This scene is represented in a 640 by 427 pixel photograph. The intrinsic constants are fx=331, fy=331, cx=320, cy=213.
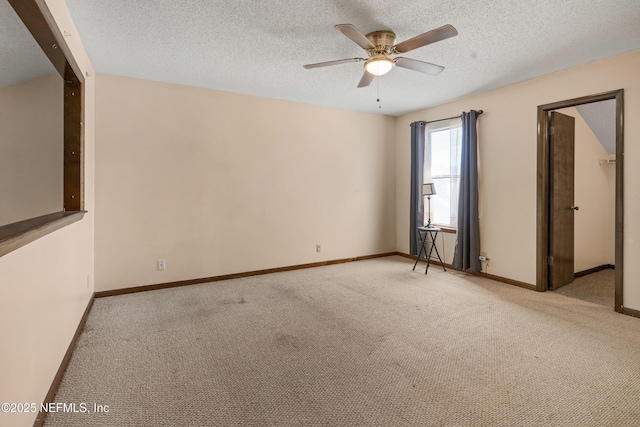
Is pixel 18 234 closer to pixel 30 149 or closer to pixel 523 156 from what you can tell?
pixel 30 149

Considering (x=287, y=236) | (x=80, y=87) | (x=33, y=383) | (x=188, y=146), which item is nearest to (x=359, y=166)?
(x=287, y=236)

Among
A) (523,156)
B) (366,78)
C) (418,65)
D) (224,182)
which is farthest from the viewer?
(224,182)

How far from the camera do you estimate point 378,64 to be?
2738 millimetres

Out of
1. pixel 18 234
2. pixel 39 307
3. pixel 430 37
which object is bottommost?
pixel 39 307

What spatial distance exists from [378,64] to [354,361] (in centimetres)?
231

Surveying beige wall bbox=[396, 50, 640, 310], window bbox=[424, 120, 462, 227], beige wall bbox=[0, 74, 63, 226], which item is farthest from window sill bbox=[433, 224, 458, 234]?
beige wall bbox=[0, 74, 63, 226]

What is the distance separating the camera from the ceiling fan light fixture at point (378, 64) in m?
2.70

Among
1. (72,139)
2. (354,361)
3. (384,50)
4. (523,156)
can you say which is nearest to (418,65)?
(384,50)

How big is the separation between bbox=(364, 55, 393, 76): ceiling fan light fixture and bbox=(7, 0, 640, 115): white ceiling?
0.22 m

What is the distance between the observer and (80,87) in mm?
2781

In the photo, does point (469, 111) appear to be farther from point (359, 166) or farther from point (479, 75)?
point (359, 166)

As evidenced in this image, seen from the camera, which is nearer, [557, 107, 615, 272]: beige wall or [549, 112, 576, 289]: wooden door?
[549, 112, 576, 289]: wooden door

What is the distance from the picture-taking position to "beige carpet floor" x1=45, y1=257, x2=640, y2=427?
1.74 meters

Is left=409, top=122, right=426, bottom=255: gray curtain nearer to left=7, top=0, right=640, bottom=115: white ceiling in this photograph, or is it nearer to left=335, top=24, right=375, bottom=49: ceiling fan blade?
left=7, top=0, right=640, bottom=115: white ceiling
